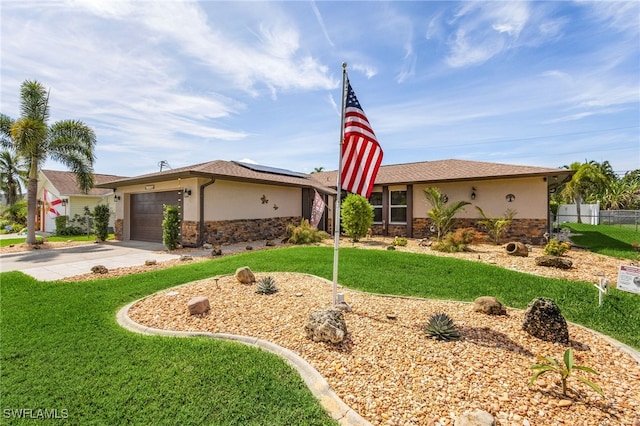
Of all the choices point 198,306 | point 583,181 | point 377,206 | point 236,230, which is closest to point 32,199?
point 236,230

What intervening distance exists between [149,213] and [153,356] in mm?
12878

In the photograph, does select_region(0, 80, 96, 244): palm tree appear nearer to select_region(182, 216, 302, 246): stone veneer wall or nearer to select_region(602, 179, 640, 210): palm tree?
select_region(182, 216, 302, 246): stone veneer wall

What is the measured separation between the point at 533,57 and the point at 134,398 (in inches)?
456

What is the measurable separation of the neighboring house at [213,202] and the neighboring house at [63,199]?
7.60 m

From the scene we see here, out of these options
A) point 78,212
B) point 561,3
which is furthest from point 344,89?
point 78,212

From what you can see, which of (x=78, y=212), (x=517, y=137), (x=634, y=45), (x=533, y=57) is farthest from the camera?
(x=78, y=212)

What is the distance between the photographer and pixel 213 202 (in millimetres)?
12250

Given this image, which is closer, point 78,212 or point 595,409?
point 595,409

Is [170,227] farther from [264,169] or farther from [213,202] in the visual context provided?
[264,169]

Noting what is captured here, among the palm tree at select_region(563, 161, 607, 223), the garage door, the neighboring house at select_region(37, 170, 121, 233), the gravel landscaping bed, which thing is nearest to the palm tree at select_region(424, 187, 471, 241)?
the gravel landscaping bed

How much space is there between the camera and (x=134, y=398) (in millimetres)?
2512

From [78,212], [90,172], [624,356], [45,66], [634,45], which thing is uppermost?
[634,45]

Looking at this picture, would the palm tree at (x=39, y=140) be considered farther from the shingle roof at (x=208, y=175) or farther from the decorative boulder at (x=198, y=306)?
the decorative boulder at (x=198, y=306)

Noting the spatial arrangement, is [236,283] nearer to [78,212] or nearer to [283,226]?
[283,226]
